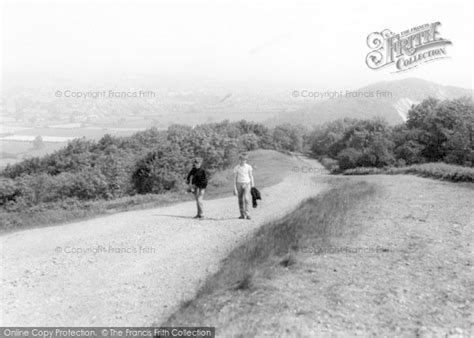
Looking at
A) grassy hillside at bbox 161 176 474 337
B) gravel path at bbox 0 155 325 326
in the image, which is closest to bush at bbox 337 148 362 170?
gravel path at bbox 0 155 325 326

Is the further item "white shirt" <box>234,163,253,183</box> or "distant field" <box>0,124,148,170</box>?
"distant field" <box>0,124,148,170</box>

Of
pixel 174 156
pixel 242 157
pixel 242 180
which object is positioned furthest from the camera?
pixel 174 156

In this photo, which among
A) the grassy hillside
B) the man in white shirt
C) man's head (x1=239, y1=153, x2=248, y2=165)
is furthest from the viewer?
the man in white shirt

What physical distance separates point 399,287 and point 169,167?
43.6m

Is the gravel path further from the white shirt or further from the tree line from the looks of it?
the tree line

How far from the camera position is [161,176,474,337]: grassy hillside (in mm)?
6469

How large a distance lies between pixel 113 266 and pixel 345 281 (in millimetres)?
5616

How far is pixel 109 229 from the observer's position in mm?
15594

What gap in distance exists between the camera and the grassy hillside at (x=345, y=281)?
6.47 meters

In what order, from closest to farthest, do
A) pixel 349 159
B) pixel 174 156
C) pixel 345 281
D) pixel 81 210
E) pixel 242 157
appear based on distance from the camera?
1. pixel 345 281
2. pixel 242 157
3. pixel 81 210
4. pixel 174 156
5. pixel 349 159

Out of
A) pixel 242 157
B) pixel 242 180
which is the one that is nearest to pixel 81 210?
pixel 242 180

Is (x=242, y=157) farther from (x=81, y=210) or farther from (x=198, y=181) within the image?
(x=81, y=210)

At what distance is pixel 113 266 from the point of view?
10852 millimetres

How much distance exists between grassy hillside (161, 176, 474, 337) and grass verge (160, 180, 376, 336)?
0.02 meters
